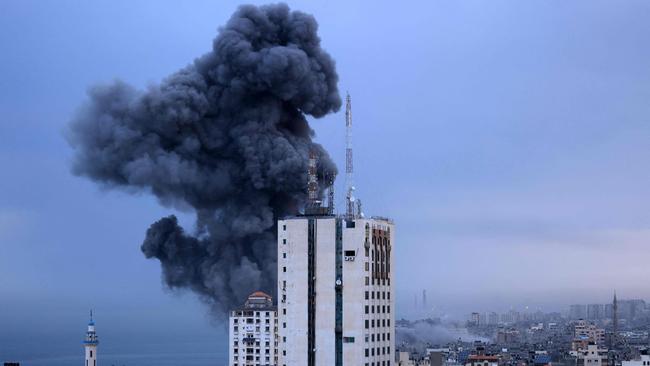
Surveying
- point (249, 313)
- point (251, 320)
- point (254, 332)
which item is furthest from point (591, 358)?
point (249, 313)

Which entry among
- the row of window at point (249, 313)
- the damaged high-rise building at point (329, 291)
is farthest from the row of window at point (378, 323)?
the row of window at point (249, 313)

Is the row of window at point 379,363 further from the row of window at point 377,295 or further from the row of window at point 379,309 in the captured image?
the row of window at point 377,295

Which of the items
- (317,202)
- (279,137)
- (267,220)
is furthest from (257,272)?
(317,202)

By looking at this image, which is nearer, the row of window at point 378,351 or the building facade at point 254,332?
the row of window at point 378,351

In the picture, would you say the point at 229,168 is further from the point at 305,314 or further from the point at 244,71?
the point at 305,314

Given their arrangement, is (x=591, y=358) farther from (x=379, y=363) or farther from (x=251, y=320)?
(x=379, y=363)

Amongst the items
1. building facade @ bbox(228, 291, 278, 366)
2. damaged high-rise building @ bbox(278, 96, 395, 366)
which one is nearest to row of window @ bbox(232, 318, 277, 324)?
building facade @ bbox(228, 291, 278, 366)
